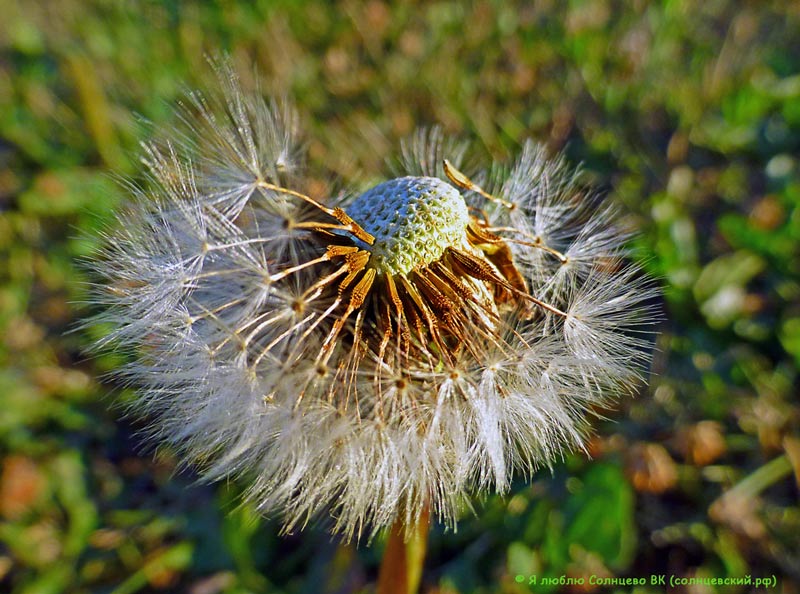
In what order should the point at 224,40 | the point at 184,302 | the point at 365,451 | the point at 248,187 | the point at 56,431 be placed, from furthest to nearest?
the point at 224,40
the point at 56,431
the point at 248,187
the point at 184,302
the point at 365,451

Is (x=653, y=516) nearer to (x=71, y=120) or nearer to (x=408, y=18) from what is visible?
(x=408, y=18)

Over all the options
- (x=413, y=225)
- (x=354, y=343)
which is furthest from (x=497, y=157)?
(x=354, y=343)

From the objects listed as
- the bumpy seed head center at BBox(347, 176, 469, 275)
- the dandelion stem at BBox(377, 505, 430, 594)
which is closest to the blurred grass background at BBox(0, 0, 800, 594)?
the dandelion stem at BBox(377, 505, 430, 594)

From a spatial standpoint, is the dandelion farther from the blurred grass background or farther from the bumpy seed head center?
the blurred grass background

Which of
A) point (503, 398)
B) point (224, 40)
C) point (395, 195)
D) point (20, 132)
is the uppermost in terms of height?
point (224, 40)

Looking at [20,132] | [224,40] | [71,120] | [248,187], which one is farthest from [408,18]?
[248,187]

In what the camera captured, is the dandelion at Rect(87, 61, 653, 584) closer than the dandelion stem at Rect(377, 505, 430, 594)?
Yes
